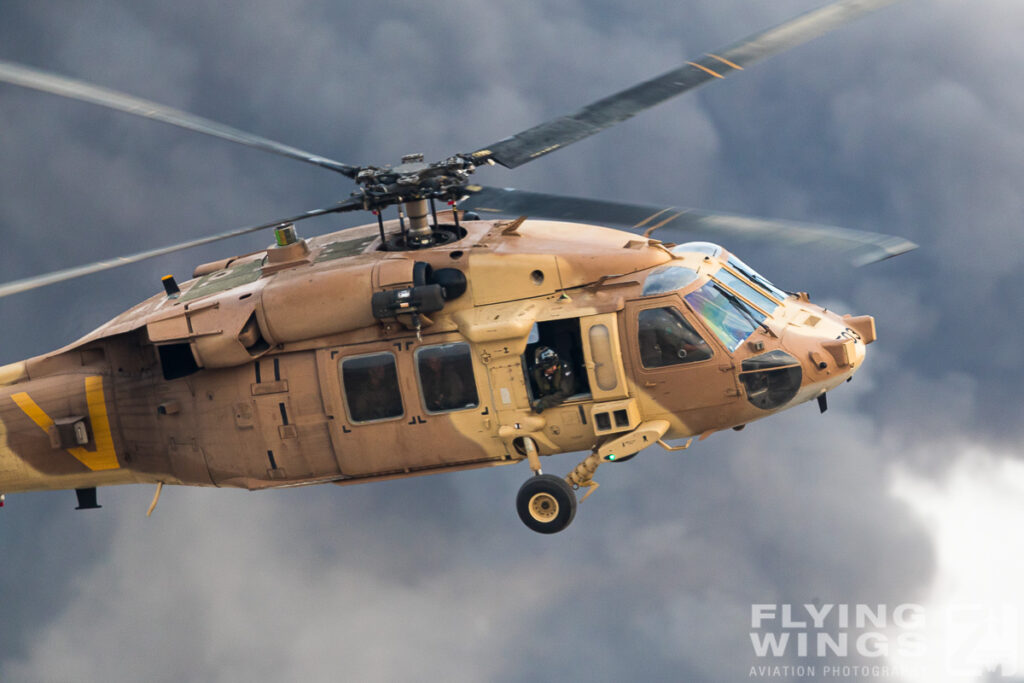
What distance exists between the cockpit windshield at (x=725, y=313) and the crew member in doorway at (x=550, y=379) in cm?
187

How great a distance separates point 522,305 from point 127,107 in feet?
19.0

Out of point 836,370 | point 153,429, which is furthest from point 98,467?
point 836,370

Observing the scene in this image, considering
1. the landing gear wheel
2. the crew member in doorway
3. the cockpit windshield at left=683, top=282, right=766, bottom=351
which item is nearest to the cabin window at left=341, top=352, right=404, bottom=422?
the crew member in doorway

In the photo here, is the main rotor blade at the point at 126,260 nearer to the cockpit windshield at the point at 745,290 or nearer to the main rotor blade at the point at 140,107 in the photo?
the main rotor blade at the point at 140,107

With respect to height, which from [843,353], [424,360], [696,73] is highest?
[696,73]

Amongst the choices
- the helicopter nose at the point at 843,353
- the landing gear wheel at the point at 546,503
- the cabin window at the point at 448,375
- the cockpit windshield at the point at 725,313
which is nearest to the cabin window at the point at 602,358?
the cockpit windshield at the point at 725,313

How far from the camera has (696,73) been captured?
18188 mm

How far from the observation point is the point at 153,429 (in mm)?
19938

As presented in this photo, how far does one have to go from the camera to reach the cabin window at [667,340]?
18.4m

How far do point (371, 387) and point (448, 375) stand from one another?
42.1 inches

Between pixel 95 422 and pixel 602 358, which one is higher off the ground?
pixel 602 358

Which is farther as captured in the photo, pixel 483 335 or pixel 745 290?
pixel 745 290

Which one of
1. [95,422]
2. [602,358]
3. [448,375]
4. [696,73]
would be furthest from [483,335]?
[95,422]

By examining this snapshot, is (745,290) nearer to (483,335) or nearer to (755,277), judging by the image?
Result: (755,277)
